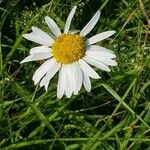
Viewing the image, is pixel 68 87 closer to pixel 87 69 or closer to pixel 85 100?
pixel 87 69

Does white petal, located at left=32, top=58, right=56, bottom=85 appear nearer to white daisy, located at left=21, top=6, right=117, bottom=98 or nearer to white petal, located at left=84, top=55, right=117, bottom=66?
white daisy, located at left=21, top=6, right=117, bottom=98

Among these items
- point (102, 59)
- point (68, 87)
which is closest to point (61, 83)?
point (68, 87)

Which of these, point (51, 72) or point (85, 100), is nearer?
point (51, 72)

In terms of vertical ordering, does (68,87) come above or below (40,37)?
below

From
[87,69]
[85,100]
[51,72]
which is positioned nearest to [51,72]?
[51,72]

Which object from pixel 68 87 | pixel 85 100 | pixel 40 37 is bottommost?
pixel 85 100

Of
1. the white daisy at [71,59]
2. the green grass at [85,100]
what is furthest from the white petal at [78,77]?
the green grass at [85,100]

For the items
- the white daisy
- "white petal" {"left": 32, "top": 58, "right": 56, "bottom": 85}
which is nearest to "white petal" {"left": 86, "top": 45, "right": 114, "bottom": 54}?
the white daisy
